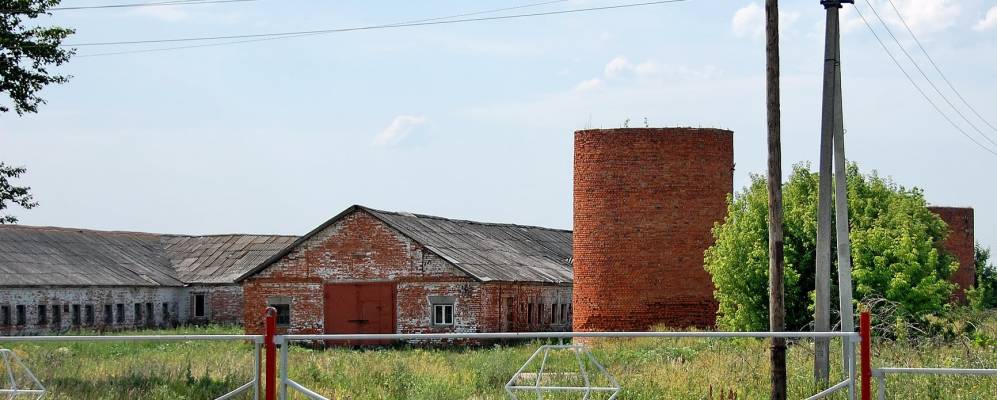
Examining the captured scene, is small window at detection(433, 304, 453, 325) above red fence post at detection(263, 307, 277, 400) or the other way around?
the other way around

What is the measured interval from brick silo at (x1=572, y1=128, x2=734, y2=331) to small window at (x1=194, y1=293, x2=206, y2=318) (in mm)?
28015

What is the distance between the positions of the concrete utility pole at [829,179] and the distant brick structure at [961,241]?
30.8m

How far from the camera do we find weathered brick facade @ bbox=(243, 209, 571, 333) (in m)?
38.4

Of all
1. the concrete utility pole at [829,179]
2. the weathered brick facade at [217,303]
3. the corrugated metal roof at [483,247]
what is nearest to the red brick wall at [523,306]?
the corrugated metal roof at [483,247]

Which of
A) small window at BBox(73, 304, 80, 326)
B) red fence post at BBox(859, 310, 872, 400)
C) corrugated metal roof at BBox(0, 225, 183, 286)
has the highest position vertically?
corrugated metal roof at BBox(0, 225, 183, 286)

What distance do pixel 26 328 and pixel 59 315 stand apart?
1.92m

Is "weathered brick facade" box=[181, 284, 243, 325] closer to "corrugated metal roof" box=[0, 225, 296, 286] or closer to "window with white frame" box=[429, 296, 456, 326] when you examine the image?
"corrugated metal roof" box=[0, 225, 296, 286]

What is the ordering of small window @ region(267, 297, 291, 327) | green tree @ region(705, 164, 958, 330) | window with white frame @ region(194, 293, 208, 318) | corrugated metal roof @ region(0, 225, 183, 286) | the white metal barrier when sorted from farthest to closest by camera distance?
window with white frame @ region(194, 293, 208, 318) < corrugated metal roof @ region(0, 225, 183, 286) < small window @ region(267, 297, 291, 327) < green tree @ region(705, 164, 958, 330) < the white metal barrier

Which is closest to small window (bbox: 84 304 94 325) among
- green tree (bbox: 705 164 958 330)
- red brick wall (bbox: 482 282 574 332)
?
red brick wall (bbox: 482 282 574 332)

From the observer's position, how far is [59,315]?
163ft

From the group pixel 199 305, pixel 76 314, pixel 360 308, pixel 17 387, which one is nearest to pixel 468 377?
pixel 17 387

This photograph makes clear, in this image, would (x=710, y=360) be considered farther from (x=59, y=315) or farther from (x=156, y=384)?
(x=59, y=315)

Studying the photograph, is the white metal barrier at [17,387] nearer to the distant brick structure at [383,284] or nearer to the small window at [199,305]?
the distant brick structure at [383,284]

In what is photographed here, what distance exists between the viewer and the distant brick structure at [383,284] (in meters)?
38.5
